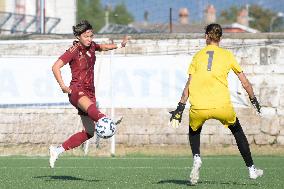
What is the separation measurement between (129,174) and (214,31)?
3.15 m

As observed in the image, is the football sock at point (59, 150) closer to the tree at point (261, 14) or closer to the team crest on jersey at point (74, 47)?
the team crest on jersey at point (74, 47)

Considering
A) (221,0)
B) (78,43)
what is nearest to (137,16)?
(221,0)

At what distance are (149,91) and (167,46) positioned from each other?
1.43 m

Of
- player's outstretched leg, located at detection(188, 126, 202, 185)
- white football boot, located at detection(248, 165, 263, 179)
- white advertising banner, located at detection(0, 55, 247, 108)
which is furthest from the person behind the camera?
white advertising banner, located at detection(0, 55, 247, 108)

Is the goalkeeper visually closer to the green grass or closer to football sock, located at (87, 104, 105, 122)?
the green grass

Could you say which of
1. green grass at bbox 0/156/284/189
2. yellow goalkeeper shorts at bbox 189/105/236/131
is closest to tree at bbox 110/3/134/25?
green grass at bbox 0/156/284/189

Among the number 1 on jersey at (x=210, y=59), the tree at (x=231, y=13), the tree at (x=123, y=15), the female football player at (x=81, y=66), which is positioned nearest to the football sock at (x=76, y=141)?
the female football player at (x=81, y=66)

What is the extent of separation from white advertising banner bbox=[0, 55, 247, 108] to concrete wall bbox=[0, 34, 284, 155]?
0.81 ft

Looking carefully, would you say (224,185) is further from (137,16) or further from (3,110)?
(137,16)

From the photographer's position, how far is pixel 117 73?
73.6ft

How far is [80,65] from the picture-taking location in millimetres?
12852

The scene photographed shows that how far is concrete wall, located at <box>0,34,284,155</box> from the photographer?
22359 millimetres

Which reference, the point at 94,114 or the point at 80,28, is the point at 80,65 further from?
the point at 94,114

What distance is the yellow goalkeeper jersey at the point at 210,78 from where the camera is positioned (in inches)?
461
